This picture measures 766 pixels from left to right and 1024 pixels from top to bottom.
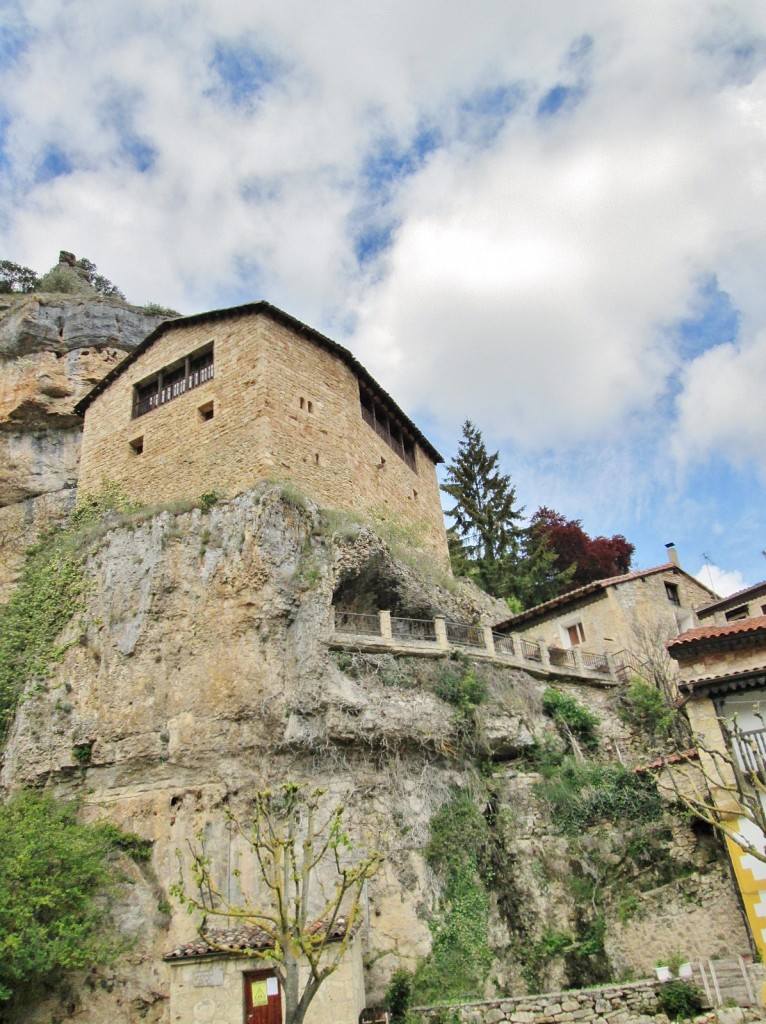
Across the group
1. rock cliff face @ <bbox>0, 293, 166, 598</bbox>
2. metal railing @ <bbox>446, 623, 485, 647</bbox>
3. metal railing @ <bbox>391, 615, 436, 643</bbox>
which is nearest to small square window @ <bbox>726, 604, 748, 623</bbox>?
metal railing @ <bbox>446, 623, 485, 647</bbox>

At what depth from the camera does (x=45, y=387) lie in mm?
28391

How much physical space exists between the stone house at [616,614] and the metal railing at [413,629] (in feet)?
20.8

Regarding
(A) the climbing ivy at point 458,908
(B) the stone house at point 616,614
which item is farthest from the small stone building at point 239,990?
(B) the stone house at point 616,614

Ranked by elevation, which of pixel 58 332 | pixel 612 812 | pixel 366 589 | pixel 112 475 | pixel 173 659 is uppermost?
pixel 58 332

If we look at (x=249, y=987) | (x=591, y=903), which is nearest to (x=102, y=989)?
(x=249, y=987)

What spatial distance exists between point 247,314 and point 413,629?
11.4 metres

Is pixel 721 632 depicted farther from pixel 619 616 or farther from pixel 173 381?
pixel 173 381

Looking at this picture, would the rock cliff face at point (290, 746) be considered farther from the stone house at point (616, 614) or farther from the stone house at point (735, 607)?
the stone house at point (735, 607)

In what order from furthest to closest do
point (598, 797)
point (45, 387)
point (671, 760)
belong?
point (45, 387) → point (598, 797) → point (671, 760)

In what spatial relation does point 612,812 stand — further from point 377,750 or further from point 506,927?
point 377,750

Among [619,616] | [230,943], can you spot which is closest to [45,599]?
[230,943]

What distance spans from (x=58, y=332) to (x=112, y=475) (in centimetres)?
769

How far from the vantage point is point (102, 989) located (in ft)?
49.6

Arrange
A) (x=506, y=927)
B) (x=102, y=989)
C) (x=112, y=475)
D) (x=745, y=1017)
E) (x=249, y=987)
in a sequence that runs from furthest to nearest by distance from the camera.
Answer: (x=112, y=475) → (x=506, y=927) → (x=102, y=989) → (x=249, y=987) → (x=745, y=1017)
